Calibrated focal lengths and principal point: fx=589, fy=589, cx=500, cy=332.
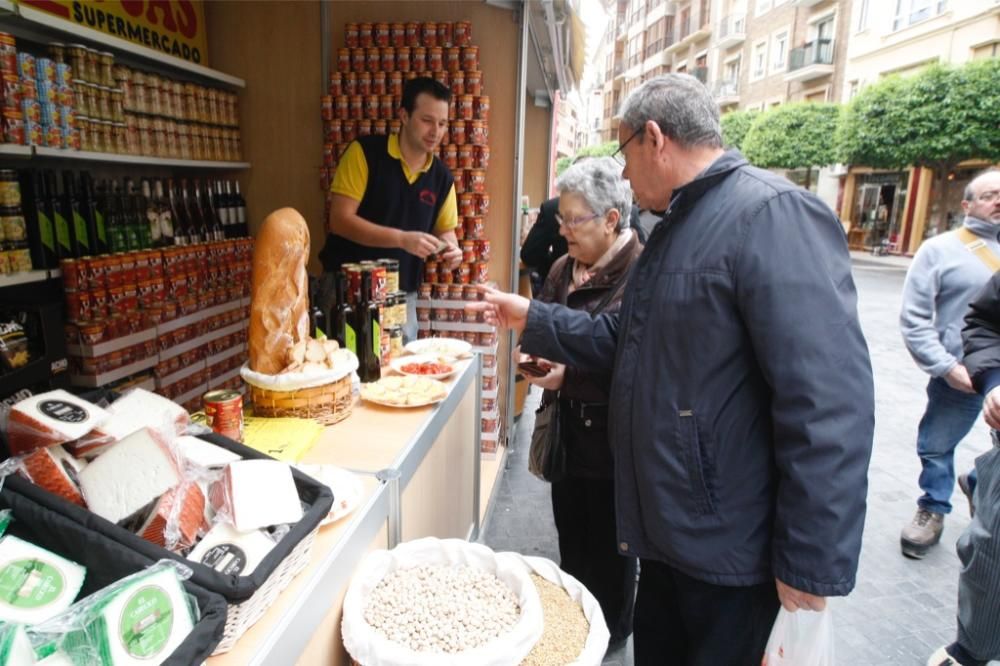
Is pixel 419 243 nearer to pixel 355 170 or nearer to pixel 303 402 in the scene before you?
pixel 355 170

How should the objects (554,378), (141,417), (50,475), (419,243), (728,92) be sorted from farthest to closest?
(728,92) → (419,243) → (554,378) → (141,417) → (50,475)

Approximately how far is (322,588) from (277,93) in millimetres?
3890

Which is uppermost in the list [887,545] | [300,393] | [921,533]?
[300,393]

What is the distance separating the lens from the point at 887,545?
3.34m

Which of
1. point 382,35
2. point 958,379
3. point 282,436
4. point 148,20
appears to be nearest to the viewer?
point 282,436

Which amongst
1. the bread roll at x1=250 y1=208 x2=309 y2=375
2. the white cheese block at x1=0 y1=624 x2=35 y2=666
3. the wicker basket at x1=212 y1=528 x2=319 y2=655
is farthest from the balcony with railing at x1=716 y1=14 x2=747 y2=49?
the white cheese block at x1=0 y1=624 x2=35 y2=666

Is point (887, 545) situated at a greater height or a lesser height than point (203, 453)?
lesser

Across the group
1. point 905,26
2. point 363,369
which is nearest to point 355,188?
point 363,369

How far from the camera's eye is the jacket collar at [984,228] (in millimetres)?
3072

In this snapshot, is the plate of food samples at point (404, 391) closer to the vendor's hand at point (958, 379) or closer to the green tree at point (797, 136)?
the vendor's hand at point (958, 379)

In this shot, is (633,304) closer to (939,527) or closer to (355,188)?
(355,188)

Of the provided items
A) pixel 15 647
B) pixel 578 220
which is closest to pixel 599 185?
pixel 578 220

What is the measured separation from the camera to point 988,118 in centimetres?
1519

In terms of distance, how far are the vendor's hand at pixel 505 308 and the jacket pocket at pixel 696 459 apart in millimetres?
680
